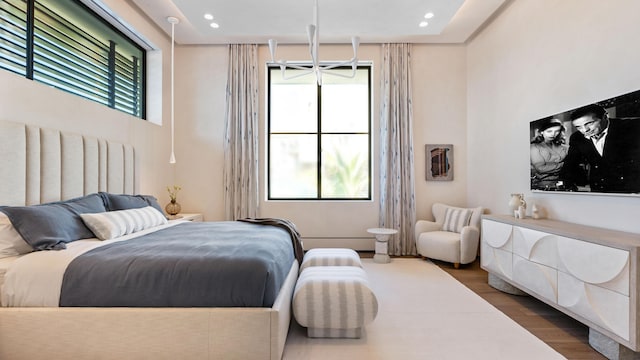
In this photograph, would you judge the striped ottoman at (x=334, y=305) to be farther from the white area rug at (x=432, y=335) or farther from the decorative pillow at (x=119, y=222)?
the decorative pillow at (x=119, y=222)

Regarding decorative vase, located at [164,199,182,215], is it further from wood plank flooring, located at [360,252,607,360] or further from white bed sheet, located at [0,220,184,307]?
wood plank flooring, located at [360,252,607,360]

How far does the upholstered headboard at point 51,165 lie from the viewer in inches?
90.9

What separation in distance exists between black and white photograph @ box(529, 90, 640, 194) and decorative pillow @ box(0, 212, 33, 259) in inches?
162

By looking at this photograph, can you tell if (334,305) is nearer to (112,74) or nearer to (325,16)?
(325,16)

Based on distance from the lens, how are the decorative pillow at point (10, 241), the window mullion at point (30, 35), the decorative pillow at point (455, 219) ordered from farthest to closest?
the decorative pillow at point (455, 219)
the window mullion at point (30, 35)
the decorative pillow at point (10, 241)

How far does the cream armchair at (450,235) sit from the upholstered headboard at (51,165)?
3.90 metres

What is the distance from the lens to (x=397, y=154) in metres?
4.98

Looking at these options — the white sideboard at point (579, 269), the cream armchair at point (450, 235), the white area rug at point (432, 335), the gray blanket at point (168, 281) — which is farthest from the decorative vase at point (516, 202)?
the gray blanket at point (168, 281)

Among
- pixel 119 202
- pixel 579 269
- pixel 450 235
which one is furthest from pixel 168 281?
pixel 450 235

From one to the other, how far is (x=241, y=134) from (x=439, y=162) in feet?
10.3

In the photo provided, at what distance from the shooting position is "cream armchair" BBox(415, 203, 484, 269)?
4.21 m

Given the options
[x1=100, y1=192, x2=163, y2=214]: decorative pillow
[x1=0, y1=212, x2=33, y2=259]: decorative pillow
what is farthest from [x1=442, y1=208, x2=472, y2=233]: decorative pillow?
[x1=0, y1=212, x2=33, y2=259]: decorative pillow

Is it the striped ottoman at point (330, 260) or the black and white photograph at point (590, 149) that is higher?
the black and white photograph at point (590, 149)

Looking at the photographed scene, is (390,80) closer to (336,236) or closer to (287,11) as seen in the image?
(287,11)
